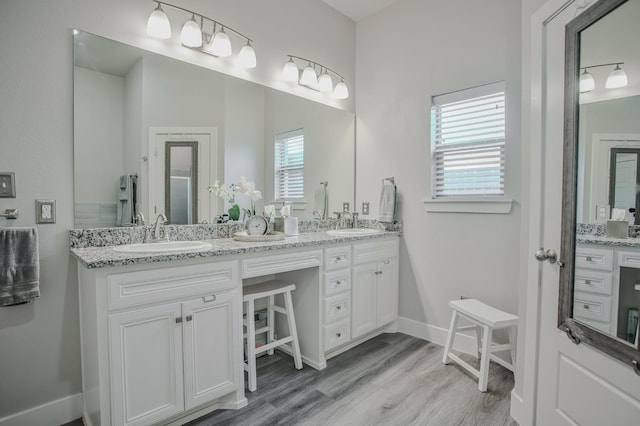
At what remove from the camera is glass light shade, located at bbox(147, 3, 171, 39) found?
186 cm

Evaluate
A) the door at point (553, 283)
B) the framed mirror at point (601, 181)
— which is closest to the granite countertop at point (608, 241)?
the framed mirror at point (601, 181)

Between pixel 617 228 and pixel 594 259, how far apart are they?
0.16 metres

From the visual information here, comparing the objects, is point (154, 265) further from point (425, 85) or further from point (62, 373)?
point (425, 85)

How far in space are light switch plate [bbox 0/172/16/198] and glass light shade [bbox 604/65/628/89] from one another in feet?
8.39

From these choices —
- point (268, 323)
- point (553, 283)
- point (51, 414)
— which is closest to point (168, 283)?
point (51, 414)

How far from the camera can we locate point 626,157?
3.66 ft

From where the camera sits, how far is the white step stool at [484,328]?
1.99 m

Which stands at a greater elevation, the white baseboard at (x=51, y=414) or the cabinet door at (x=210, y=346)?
the cabinet door at (x=210, y=346)

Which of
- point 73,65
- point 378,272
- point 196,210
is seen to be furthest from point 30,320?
point 378,272

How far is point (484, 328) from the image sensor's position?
204cm

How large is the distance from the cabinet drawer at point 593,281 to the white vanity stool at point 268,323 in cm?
153

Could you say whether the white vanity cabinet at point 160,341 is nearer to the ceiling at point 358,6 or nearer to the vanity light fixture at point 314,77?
the vanity light fixture at point 314,77

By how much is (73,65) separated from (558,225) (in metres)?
2.46

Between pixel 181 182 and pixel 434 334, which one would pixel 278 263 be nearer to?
pixel 181 182
